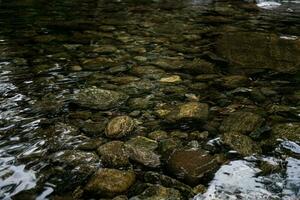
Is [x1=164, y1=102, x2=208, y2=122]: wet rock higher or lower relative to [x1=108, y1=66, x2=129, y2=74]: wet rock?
lower

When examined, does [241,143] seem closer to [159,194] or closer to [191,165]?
[191,165]

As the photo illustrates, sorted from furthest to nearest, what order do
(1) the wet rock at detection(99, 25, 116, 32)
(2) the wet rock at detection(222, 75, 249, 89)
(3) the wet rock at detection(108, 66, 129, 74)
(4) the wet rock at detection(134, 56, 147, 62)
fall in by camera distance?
(1) the wet rock at detection(99, 25, 116, 32) < (4) the wet rock at detection(134, 56, 147, 62) < (3) the wet rock at detection(108, 66, 129, 74) < (2) the wet rock at detection(222, 75, 249, 89)

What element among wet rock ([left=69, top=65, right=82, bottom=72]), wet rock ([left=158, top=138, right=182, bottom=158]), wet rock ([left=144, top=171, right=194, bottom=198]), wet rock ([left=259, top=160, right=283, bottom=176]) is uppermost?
wet rock ([left=69, top=65, right=82, bottom=72])

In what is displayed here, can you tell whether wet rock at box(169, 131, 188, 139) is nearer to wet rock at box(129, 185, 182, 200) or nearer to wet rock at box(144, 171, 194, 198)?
wet rock at box(144, 171, 194, 198)

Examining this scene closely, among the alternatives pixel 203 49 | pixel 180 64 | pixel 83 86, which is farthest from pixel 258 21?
pixel 83 86

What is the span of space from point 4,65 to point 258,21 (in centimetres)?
568

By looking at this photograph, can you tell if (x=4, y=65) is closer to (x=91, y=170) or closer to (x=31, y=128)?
(x=31, y=128)

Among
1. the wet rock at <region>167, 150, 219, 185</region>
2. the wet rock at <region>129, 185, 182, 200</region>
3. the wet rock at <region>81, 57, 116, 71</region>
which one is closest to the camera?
the wet rock at <region>129, 185, 182, 200</region>

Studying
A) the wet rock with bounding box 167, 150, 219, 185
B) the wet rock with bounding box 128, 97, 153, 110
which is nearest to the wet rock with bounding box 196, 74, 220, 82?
the wet rock with bounding box 128, 97, 153, 110

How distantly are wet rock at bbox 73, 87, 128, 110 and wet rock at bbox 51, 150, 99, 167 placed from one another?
0.94 metres

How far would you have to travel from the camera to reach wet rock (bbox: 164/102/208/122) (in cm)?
419

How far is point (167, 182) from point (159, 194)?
6.9 inches

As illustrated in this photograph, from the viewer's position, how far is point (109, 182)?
3.05 m

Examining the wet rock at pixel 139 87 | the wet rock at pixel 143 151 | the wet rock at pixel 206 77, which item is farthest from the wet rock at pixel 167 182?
the wet rock at pixel 206 77
